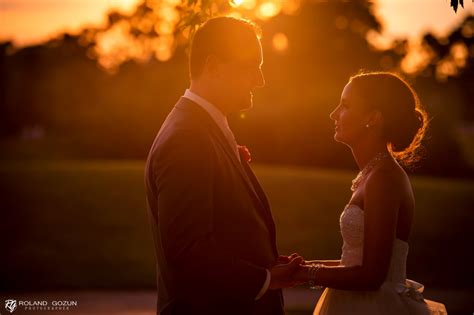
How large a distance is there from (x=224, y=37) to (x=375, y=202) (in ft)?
4.15

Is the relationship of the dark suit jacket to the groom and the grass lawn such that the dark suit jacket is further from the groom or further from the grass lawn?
the grass lawn

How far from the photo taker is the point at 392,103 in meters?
4.84

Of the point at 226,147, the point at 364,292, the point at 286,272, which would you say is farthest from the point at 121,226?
the point at 226,147

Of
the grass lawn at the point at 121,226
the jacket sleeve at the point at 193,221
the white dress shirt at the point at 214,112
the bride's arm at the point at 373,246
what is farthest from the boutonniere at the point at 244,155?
the grass lawn at the point at 121,226

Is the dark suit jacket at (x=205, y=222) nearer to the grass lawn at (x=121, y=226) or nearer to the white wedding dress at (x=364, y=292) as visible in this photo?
the white wedding dress at (x=364, y=292)

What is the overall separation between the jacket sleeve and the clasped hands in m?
0.19

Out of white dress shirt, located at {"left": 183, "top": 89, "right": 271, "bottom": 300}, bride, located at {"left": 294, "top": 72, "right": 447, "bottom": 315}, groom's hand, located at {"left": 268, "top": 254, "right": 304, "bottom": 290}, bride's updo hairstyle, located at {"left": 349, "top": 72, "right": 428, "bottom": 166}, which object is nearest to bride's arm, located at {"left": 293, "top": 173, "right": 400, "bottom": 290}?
bride, located at {"left": 294, "top": 72, "right": 447, "bottom": 315}

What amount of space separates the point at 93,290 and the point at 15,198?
6098 mm

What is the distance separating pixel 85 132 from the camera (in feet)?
125

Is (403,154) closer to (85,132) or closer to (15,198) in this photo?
(15,198)

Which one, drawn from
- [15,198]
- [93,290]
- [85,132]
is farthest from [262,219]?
[85,132]

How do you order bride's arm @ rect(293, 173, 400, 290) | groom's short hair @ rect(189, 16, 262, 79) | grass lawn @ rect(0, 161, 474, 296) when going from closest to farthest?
groom's short hair @ rect(189, 16, 262, 79)
bride's arm @ rect(293, 173, 400, 290)
grass lawn @ rect(0, 161, 474, 296)

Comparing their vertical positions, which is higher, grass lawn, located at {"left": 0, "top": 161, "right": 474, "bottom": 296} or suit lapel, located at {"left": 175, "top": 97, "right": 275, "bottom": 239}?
suit lapel, located at {"left": 175, "top": 97, "right": 275, "bottom": 239}

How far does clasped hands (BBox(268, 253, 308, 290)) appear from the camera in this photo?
4.23m
